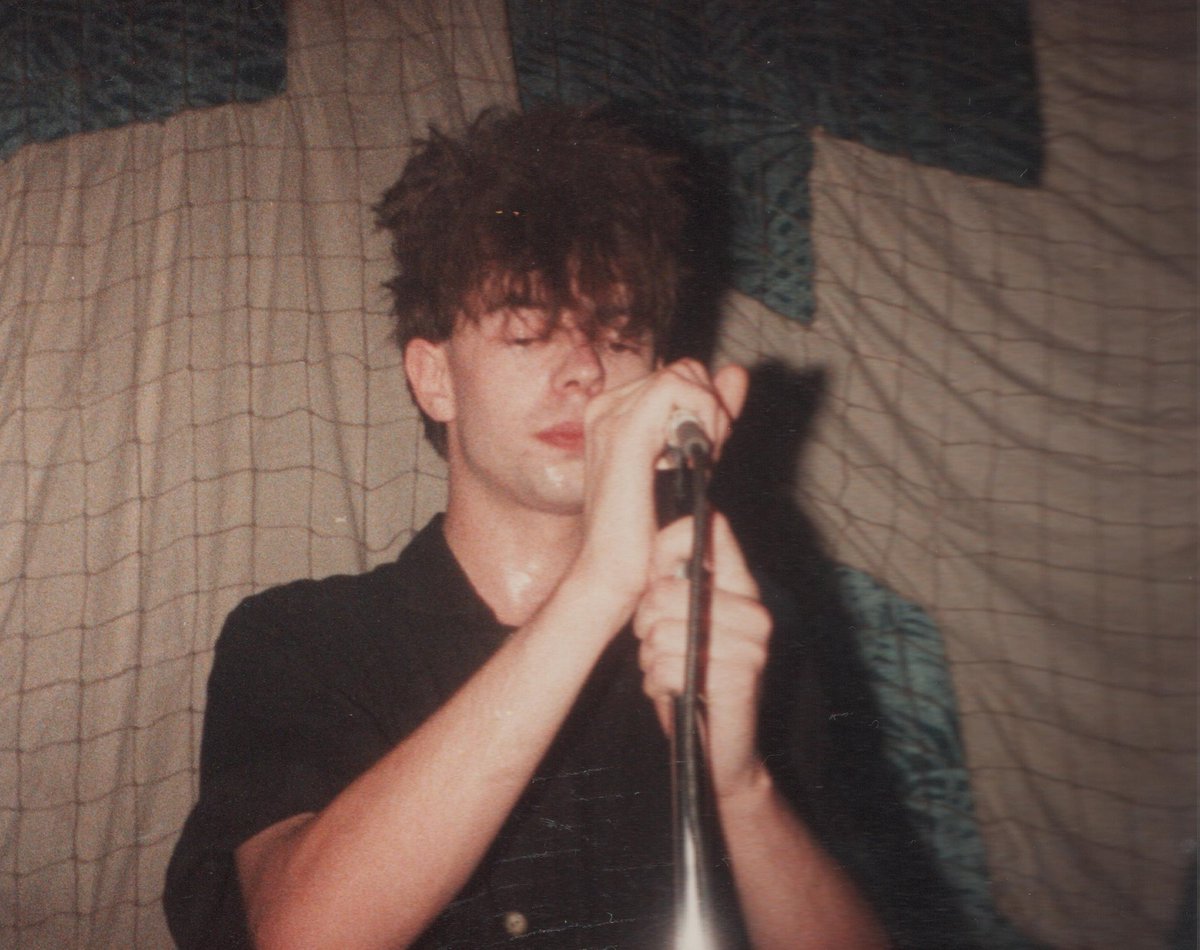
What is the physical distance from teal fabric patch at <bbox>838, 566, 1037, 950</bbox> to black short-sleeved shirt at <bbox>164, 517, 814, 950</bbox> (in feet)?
1.75

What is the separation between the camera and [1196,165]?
1.37m

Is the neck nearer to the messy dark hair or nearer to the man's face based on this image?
the man's face

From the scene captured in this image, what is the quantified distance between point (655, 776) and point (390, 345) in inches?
33.2

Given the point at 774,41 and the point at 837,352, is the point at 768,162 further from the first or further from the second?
the point at 837,352

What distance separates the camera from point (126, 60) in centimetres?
134

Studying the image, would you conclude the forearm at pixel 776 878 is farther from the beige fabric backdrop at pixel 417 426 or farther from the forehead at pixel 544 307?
the beige fabric backdrop at pixel 417 426

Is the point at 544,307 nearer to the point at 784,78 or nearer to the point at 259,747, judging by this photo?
the point at 259,747

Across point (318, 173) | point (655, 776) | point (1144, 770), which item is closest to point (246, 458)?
point (318, 173)

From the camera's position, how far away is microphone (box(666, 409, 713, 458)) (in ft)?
1.99

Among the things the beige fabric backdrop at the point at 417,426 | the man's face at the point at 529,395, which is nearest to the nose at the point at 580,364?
the man's face at the point at 529,395

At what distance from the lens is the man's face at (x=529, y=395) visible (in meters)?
0.96

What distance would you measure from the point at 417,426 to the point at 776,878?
36.6 inches

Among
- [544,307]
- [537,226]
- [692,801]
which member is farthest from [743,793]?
[537,226]

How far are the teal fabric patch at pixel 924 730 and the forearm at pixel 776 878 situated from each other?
2.32 feet
